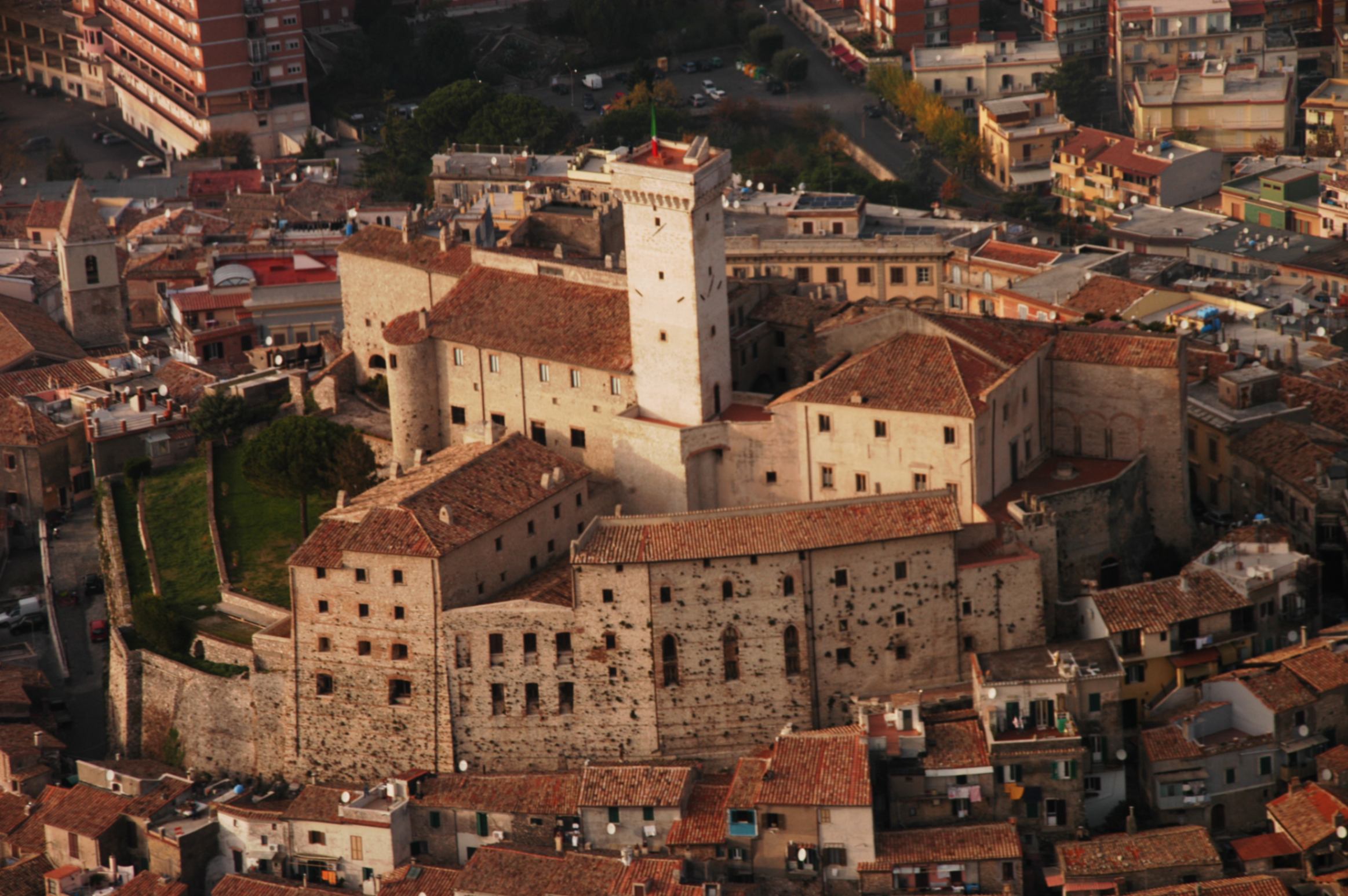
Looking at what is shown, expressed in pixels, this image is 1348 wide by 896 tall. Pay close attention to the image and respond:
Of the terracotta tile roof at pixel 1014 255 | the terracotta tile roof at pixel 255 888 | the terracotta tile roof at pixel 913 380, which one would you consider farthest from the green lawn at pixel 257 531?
the terracotta tile roof at pixel 1014 255

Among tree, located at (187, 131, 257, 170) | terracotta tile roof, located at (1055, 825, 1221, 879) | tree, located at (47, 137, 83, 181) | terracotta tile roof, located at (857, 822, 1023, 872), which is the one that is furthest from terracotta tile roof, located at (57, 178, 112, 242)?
terracotta tile roof, located at (1055, 825, 1221, 879)

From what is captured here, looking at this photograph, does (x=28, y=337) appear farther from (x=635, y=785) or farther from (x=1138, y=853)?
(x=1138, y=853)

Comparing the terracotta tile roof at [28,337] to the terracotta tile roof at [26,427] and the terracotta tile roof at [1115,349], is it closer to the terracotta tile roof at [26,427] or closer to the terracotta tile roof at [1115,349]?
the terracotta tile roof at [26,427]

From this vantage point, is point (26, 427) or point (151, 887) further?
point (26, 427)

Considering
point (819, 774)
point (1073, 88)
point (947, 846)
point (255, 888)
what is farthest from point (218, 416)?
point (1073, 88)

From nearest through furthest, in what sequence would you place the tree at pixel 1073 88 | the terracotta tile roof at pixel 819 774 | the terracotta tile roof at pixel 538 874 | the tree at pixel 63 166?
the terracotta tile roof at pixel 819 774, the terracotta tile roof at pixel 538 874, the tree at pixel 1073 88, the tree at pixel 63 166

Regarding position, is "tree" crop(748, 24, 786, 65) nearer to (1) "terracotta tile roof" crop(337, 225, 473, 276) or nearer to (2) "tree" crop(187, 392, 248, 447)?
(1) "terracotta tile roof" crop(337, 225, 473, 276)
